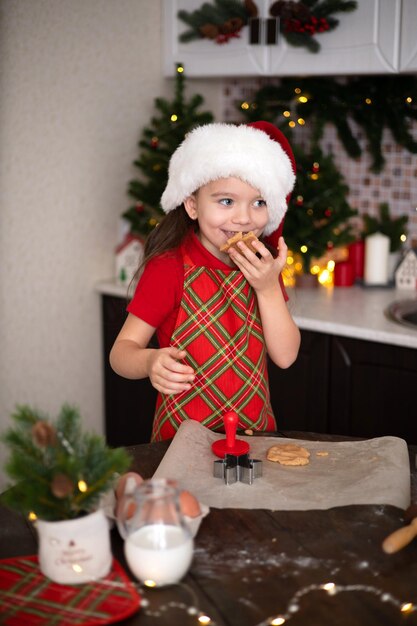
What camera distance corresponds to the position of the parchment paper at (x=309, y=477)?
4.00ft

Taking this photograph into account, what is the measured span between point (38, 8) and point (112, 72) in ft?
1.23

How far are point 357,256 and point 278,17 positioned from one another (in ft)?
2.98

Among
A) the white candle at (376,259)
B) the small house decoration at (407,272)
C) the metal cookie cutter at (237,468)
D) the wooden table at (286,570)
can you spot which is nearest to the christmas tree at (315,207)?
the white candle at (376,259)

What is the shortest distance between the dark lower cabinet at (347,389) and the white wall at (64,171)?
2.63 feet

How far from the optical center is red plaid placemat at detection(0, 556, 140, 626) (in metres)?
0.94

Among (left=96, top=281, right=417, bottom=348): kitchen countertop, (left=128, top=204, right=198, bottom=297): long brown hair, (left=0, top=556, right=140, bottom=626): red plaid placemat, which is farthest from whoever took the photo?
(left=96, top=281, right=417, bottom=348): kitchen countertop

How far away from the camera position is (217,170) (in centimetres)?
169

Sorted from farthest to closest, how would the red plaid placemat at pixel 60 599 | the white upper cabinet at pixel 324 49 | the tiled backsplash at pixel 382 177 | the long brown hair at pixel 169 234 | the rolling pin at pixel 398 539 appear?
the tiled backsplash at pixel 382 177
the white upper cabinet at pixel 324 49
the long brown hair at pixel 169 234
the rolling pin at pixel 398 539
the red plaid placemat at pixel 60 599

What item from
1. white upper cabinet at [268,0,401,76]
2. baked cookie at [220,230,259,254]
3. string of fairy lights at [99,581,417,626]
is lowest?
string of fairy lights at [99,581,417,626]

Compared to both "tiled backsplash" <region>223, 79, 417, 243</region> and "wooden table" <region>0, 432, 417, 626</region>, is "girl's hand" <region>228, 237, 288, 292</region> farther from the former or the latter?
"tiled backsplash" <region>223, 79, 417, 243</region>

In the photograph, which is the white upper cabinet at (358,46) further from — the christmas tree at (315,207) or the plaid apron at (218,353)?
the plaid apron at (218,353)

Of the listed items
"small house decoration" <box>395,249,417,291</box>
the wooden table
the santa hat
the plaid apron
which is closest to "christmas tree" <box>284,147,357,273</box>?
"small house decoration" <box>395,249,417,291</box>

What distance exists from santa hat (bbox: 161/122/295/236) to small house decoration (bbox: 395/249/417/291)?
3.83 ft

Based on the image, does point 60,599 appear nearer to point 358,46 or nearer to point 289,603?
point 289,603
